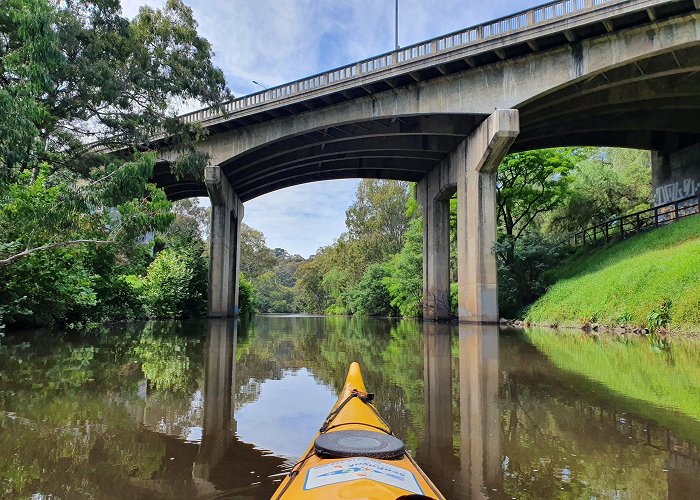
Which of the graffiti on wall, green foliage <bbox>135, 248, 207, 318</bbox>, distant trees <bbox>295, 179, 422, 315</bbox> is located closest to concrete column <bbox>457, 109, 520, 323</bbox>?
the graffiti on wall

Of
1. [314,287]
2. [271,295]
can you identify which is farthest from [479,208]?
[271,295]

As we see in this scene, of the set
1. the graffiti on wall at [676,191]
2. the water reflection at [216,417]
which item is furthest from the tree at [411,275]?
the water reflection at [216,417]

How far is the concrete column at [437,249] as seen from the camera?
25.5 meters

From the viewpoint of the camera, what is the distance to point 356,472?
1805 millimetres

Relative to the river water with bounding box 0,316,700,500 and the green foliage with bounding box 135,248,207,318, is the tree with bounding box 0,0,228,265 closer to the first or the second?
the river water with bounding box 0,316,700,500

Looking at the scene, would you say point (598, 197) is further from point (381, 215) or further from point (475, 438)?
point (475, 438)

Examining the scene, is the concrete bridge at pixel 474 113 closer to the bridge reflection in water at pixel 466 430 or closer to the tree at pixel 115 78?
the tree at pixel 115 78

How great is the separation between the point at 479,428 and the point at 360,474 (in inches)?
102

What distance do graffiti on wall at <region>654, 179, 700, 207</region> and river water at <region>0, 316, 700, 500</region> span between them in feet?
63.9

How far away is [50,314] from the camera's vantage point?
12.7 m

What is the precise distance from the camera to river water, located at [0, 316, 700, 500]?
2867 millimetres

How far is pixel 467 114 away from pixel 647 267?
27.5 feet

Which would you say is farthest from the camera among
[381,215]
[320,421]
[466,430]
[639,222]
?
[381,215]

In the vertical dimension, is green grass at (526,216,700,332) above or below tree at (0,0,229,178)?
below
